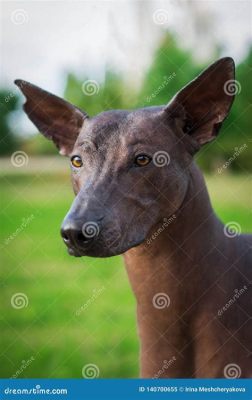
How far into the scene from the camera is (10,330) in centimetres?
467

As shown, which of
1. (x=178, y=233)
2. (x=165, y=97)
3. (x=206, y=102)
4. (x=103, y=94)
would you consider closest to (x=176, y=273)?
(x=178, y=233)

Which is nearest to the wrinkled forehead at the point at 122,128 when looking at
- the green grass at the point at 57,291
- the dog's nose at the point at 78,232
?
the dog's nose at the point at 78,232

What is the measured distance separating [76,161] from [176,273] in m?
0.74

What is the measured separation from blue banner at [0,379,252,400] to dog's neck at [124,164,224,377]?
0.20m

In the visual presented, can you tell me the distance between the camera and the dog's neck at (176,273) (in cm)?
313

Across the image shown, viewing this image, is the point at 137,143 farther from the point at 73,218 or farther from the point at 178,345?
the point at 178,345

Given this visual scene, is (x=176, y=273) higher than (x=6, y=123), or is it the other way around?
(x=176, y=273)

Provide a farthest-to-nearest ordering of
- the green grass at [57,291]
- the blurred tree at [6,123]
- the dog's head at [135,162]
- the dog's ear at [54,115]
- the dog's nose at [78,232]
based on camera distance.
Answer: the green grass at [57,291]
the blurred tree at [6,123]
the dog's ear at [54,115]
the dog's head at [135,162]
the dog's nose at [78,232]

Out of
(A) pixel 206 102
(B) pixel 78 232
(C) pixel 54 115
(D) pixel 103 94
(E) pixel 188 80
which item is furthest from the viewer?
(D) pixel 103 94

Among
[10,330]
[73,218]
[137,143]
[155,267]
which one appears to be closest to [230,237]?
[155,267]

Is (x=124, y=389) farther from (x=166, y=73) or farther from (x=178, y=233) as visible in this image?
(x=166, y=73)

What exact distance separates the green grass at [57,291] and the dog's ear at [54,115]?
103cm

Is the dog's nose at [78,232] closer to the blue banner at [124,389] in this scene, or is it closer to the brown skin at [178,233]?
the brown skin at [178,233]

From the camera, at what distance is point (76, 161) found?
3096 mm
